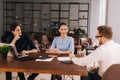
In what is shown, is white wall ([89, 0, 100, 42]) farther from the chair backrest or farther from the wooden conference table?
the chair backrest

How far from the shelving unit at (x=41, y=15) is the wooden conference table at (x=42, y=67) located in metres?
8.43

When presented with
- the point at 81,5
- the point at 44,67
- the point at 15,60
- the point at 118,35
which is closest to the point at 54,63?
the point at 44,67

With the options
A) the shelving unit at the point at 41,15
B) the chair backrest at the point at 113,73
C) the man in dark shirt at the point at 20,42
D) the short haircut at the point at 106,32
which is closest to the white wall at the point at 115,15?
the short haircut at the point at 106,32

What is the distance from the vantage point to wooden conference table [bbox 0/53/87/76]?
103 inches

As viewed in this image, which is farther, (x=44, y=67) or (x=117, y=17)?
(x=117, y=17)

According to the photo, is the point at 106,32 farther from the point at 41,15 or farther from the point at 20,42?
the point at 41,15

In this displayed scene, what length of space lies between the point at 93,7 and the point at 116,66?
877 centimetres

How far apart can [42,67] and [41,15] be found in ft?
29.6

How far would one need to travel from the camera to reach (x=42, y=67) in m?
2.78

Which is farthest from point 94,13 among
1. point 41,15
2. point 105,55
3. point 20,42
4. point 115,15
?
point 105,55

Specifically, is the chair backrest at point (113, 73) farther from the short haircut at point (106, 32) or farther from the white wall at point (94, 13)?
the white wall at point (94, 13)

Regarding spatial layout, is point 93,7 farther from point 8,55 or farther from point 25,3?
point 8,55

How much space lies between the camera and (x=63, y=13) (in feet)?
37.9

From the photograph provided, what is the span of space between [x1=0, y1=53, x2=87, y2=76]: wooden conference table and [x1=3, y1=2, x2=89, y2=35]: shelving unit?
8.43 meters
